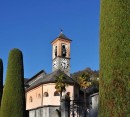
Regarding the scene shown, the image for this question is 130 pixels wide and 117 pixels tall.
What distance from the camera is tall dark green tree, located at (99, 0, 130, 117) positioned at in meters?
8.30

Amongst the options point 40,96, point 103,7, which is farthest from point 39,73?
point 103,7

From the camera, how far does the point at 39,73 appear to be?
254 feet

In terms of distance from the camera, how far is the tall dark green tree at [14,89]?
2014 cm

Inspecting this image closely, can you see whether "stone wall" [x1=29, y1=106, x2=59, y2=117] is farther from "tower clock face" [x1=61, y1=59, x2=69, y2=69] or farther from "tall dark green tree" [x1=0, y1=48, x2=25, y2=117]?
"tower clock face" [x1=61, y1=59, x2=69, y2=69]

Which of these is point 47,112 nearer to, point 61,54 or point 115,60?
point 115,60

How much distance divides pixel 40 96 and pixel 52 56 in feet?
58.8

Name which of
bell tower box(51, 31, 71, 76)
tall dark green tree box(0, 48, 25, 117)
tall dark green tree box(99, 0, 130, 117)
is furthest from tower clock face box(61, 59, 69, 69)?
tall dark green tree box(99, 0, 130, 117)

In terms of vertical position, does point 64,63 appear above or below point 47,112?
above

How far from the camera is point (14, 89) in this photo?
818 inches

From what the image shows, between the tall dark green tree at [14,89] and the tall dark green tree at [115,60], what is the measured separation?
1209 centimetres

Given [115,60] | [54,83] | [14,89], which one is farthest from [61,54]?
[115,60]

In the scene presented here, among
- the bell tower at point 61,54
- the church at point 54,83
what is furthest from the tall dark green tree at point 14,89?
the bell tower at point 61,54

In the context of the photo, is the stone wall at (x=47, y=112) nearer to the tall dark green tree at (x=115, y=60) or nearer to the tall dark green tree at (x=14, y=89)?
the tall dark green tree at (x=14, y=89)

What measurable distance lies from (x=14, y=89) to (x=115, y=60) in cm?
1305
